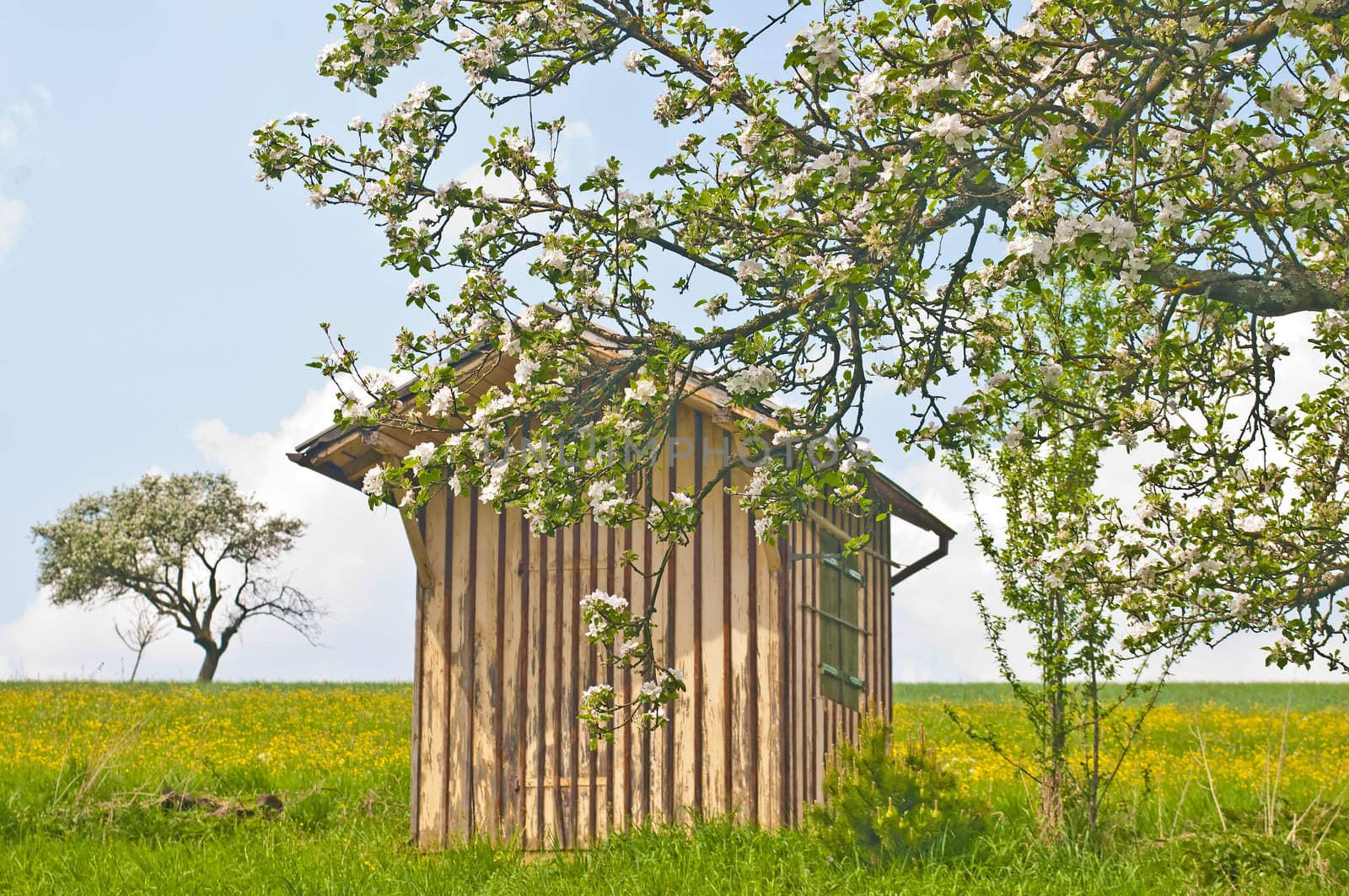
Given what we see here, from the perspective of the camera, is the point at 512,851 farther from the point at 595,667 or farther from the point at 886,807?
the point at 886,807

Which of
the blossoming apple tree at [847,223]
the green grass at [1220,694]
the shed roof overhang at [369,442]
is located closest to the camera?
the blossoming apple tree at [847,223]

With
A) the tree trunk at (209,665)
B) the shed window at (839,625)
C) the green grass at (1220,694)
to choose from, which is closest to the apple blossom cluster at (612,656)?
the shed window at (839,625)

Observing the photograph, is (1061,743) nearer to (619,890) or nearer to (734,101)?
(619,890)

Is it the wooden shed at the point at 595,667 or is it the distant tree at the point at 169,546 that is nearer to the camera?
the wooden shed at the point at 595,667

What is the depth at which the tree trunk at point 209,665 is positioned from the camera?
39.8 m

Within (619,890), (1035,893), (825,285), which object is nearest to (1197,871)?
(1035,893)

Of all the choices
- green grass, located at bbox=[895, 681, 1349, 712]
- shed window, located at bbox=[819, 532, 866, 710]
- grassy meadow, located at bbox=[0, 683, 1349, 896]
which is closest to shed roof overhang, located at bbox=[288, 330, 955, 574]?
shed window, located at bbox=[819, 532, 866, 710]

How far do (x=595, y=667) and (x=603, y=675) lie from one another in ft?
0.64

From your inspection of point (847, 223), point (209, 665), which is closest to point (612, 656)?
point (847, 223)

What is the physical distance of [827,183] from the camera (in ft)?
21.8

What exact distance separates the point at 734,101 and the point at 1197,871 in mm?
A: 6808

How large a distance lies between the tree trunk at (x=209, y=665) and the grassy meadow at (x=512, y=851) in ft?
54.4

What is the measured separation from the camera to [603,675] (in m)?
11.6

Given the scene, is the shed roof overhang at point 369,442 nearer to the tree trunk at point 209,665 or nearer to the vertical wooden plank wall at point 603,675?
the vertical wooden plank wall at point 603,675
